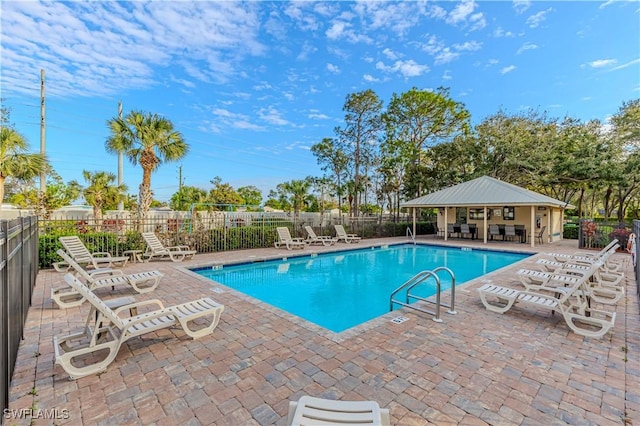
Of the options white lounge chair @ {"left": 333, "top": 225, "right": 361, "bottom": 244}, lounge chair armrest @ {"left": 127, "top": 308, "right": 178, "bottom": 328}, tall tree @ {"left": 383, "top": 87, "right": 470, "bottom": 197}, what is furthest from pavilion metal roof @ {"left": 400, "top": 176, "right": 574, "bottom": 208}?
lounge chair armrest @ {"left": 127, "top": 308, "right": 178, "bottom": 328}

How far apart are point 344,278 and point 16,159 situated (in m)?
12.4

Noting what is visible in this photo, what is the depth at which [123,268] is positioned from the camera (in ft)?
28.5

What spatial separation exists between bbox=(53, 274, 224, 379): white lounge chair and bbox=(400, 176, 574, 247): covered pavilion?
1581 centimetres

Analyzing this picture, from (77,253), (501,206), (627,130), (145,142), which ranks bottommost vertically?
(77,253)

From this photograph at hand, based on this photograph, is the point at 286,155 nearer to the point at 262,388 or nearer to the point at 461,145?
the point at 461,145

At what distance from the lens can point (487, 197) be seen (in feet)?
53.4

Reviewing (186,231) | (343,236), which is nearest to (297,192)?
(343,236)

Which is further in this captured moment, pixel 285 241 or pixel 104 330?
pixel 285 241

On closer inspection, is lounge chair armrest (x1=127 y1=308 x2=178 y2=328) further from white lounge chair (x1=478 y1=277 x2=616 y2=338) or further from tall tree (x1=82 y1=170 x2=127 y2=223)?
tall tree (x1=82 y1=170 x2=127 y2=223)

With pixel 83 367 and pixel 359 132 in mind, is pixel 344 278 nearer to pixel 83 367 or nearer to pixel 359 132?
pixel 83 367

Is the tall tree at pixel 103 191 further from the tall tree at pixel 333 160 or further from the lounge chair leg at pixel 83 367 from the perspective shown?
the lounge chair leg at pixel 83 367

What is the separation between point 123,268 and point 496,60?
824 inches

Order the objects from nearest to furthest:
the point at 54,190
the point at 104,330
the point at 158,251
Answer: the point at 104,330, the point at 158,251, the point at 54,190

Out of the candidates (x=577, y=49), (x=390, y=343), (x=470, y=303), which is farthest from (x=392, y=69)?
(x=390, y=343)
